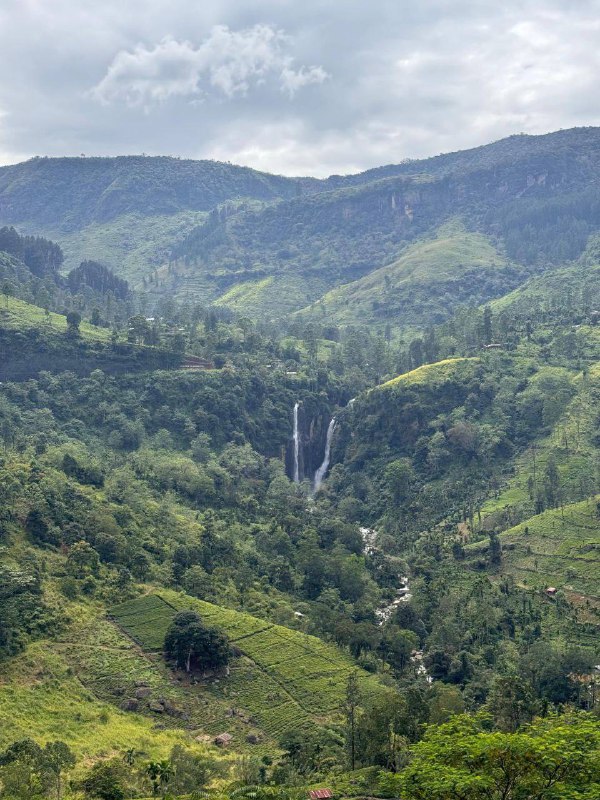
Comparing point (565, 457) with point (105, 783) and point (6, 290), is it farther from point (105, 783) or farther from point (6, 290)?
point (6, 290)

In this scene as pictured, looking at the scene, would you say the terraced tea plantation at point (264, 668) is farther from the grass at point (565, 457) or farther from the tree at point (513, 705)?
the grass at point (565, 457)

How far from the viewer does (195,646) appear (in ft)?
177

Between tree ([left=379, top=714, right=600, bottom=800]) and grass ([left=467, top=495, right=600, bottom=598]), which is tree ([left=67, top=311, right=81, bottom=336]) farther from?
tree ([left=379, top=714, right=600, bottom=800])

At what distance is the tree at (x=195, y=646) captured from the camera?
177 feet

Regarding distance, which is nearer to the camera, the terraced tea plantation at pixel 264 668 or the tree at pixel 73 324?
the terraced tea plantation at pixel 264 668

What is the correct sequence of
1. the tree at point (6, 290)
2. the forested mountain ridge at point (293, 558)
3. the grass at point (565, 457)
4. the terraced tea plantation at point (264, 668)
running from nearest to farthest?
the forested mountain ridge at point (293, 558), the terraced tea plantation at point (264, 668), the grass at point (565, 457), the tree at point (6, 290)

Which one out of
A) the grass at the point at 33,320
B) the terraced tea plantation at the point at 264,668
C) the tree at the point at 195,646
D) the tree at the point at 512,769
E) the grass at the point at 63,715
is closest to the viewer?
the tree at the point at 512,769

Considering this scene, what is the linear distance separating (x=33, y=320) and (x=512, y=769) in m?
103

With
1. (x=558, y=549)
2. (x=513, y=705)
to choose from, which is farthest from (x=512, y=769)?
(x=558, y=549)

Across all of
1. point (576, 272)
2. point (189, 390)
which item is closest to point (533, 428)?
point (189, 390)

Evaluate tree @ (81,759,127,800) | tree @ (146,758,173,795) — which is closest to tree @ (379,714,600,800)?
tree @ (146,758,173,795)

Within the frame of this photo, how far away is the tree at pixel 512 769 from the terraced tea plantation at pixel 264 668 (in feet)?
83.8

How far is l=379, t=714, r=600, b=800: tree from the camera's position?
2391cm

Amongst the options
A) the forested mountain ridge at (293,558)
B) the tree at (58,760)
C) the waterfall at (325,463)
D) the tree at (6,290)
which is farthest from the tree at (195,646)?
the tree at (6,290)
